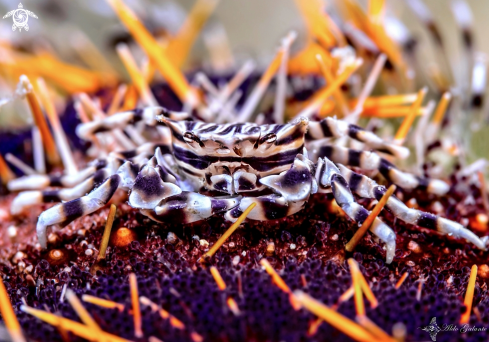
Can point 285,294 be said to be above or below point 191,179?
below

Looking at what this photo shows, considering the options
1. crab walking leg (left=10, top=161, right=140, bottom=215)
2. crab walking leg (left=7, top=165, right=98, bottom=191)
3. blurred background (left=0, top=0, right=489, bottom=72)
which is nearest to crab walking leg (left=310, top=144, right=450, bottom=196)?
crab walking leg (left=10, top=161, right=140, bottom=215)

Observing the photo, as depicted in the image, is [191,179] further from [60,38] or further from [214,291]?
[60,38]

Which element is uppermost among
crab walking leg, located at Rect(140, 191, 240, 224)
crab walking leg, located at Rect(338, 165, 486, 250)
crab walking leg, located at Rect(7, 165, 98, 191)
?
crab walking leg, located at Rect(7, 165, 98, 191)

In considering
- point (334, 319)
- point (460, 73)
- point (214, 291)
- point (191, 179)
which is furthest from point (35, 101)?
point (460, 73)

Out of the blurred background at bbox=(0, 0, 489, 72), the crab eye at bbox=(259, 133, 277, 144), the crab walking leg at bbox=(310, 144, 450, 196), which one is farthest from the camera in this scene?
the blurred background at bbox=(0, 0, 489, 72)

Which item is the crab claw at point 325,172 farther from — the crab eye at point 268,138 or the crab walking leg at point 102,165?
the crab walking leg at point 102,165

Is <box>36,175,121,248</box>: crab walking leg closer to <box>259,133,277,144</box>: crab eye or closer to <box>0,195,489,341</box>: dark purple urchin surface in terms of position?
<box>0,195,489,341</box>: dark purple urchin surface

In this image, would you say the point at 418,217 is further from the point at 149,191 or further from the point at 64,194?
the point at 64,194
